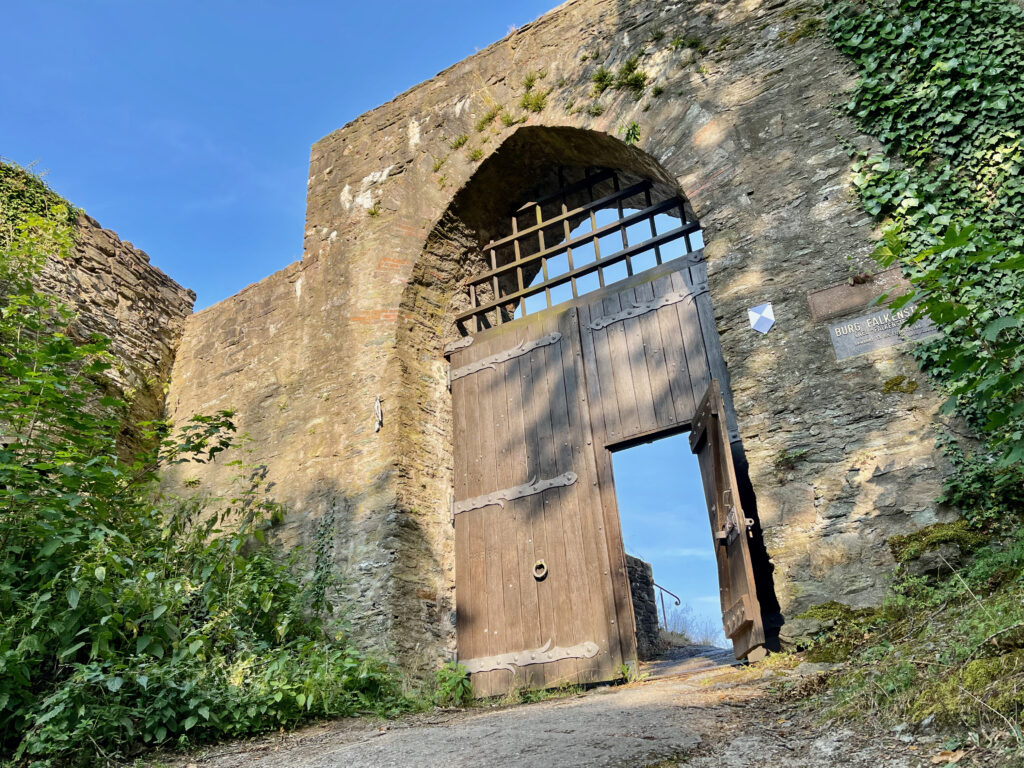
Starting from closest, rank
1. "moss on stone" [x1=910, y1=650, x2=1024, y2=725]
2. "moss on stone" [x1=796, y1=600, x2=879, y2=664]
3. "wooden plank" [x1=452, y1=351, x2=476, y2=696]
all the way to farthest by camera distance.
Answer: "moss on stone" [x1=910, y1=650, x2=1024, y2=725]
"moss on stone" [x1=796, y1=600, x2=879, y2=664]
"wooden plank" [x1=452, y1=351, x2=476, y2=696]

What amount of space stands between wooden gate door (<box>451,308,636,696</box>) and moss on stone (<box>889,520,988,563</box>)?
Answer: 6.29 ft

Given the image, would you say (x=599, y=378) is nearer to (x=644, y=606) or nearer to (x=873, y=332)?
(x=873, y=332)

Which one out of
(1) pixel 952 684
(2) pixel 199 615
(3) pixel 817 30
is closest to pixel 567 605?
(2) pixel 199 615

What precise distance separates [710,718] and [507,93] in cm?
553

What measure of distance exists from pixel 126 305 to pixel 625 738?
7.11 metres

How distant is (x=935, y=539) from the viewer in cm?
363

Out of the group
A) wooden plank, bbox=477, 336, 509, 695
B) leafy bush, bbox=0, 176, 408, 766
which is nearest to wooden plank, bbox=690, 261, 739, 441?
wooden plank, bbox=477, 336, 509, 695

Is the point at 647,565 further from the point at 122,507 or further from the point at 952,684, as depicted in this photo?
the point at 952,684

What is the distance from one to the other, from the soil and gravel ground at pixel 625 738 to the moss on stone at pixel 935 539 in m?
0.81

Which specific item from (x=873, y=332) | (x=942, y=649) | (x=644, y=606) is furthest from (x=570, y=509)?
(x=644, y=606)

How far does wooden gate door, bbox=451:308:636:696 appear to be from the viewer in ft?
17.0

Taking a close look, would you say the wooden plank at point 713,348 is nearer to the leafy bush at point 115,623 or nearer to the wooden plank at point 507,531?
the wooden plank at point 507,531

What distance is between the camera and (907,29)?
185 inches

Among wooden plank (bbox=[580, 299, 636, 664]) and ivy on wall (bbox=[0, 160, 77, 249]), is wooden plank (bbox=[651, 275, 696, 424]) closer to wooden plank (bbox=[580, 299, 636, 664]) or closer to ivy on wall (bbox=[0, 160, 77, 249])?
wooden plank (bbox=[580, 299, 636, 664])
